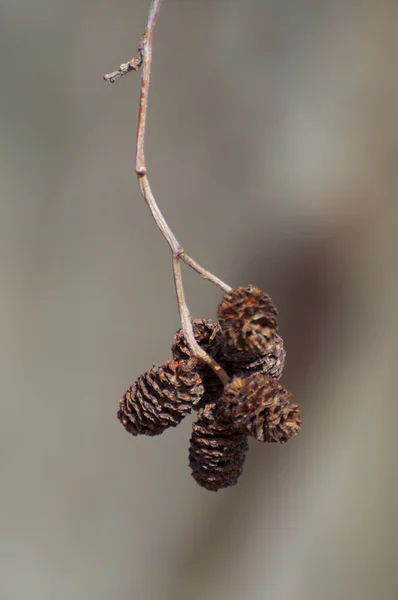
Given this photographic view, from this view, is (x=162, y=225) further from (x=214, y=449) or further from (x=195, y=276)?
(x=195, y=276)

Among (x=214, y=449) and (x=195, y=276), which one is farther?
(x=195, y=276)

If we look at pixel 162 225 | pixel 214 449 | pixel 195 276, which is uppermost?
pixel 195 276

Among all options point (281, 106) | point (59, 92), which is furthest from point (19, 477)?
point (281, 106)

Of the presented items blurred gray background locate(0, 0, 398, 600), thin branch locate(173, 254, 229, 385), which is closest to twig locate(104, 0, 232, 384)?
thin branch locate(173, 254, 229, 385)

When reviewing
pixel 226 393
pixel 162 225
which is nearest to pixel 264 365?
pixel 226 393

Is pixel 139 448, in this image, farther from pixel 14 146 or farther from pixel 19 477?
pixel 14 146

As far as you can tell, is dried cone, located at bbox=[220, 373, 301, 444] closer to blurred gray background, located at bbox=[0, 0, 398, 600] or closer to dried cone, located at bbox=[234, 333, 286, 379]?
dried cone, located at bbox=[234, 333, 286, 379]
